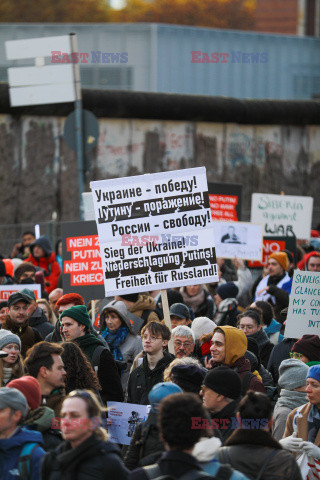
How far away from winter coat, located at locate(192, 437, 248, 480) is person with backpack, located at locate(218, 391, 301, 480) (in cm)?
26

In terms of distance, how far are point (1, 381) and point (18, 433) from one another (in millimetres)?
1808

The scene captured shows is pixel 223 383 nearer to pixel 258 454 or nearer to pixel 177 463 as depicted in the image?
pixel 258 454

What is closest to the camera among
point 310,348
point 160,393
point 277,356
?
point 160,393

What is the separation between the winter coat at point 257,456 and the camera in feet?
17.0

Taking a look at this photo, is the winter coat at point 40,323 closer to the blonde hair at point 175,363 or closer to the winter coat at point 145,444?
the blonde hair at point 175,363

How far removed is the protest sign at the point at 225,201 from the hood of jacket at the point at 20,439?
8533 millimetres

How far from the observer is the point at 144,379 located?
7598mm

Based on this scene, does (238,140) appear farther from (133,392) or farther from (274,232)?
(133,392)

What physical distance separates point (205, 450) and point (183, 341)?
339 centimetres

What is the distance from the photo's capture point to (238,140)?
1927 centimetres

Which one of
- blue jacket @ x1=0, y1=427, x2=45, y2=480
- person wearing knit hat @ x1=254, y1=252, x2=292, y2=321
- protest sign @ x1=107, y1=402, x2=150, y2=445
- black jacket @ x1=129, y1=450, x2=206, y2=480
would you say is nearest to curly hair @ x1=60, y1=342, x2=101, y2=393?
protest sign @ x1=107, y1=402, x2=150, y2=445

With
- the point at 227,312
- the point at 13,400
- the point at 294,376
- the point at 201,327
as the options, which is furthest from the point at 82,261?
the point at 13,400

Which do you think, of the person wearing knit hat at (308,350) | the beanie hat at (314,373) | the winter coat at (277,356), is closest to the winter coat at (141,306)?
the winter coat at (277,356)

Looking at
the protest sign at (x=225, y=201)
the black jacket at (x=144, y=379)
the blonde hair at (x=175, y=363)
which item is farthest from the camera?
the protest sign at (x=225, y=201)
